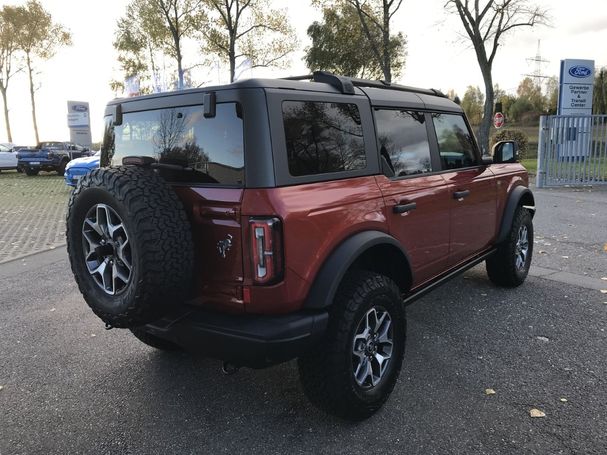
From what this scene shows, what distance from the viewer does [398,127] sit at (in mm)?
3377

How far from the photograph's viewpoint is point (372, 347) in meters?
2.86

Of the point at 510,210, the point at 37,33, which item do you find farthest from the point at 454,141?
the point at 37,33

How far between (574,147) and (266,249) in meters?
12.9

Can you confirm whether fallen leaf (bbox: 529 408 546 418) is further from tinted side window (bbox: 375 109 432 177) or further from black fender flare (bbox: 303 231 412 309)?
tinted side window (bbox: 375 109 432 177)

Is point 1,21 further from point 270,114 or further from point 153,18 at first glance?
point 270,114

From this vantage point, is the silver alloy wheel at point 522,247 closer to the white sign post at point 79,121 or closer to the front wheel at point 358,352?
the front wheel at point 358,352

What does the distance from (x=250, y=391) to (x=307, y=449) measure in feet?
2.33

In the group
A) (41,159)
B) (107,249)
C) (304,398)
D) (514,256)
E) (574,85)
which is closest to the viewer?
(107,249)

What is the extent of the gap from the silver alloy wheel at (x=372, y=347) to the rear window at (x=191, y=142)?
1.08 meters

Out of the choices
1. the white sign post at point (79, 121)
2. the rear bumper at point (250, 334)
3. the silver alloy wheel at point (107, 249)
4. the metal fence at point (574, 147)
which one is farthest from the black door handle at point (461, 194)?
the white sign post at point (79, 121)

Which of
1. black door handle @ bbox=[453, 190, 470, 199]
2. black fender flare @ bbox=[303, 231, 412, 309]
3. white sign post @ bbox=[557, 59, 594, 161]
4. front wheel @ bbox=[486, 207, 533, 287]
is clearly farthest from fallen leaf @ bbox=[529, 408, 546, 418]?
white sign post @ bbox=[557, 59, 594, 161]

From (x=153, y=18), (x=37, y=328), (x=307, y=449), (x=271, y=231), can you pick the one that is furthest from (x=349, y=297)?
(x=153, y=18)

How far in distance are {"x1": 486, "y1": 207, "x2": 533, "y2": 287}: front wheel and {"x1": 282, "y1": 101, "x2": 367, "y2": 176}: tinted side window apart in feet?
8.11

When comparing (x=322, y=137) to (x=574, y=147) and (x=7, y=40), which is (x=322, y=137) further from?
(x=7, y=40)
